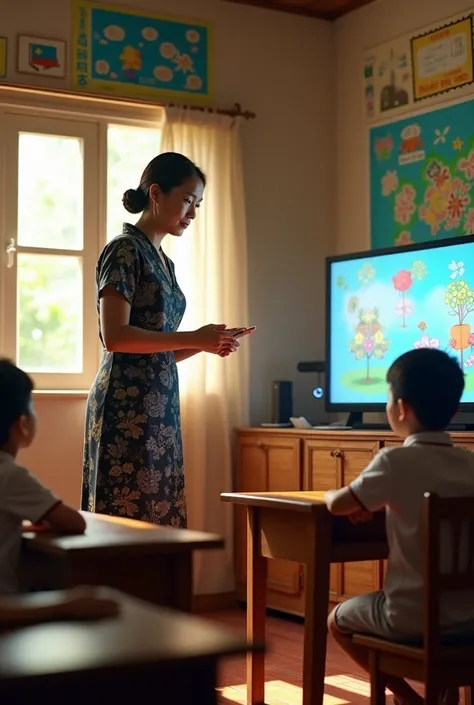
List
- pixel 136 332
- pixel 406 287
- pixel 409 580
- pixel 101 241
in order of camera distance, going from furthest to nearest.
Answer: pixel 101 241 → pixel 406 287 → pixel 136 332 → pixel 409 580

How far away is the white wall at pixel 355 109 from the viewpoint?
524 centimetres

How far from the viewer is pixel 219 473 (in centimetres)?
511

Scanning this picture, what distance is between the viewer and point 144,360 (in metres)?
3.12

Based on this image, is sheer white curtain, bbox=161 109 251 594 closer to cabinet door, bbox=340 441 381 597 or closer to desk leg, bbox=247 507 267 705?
cabinet door, bbox=340 441 381 597

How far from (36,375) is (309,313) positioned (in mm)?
1465

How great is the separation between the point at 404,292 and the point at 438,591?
2.48m

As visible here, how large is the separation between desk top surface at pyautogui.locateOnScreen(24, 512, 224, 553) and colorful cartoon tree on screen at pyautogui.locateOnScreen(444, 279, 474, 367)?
246 centimetres

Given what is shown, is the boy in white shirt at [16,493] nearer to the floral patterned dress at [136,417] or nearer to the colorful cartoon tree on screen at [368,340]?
the floral patterned dress at [136,417]

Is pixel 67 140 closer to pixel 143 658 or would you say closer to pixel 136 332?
pixel 136 332

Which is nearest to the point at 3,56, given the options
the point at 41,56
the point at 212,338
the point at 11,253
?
the point at 41,56

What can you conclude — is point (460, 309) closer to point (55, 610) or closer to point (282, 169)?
point (282, 169)

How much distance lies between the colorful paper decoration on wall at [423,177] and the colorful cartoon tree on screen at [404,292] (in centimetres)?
37

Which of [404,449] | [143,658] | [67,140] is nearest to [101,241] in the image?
[67,140]

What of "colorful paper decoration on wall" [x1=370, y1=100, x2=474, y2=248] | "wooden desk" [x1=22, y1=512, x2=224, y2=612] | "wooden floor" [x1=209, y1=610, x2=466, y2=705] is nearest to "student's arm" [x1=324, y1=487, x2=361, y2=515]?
"wooden desk" [x1=22, y1=512, x2=224, y2=612]
